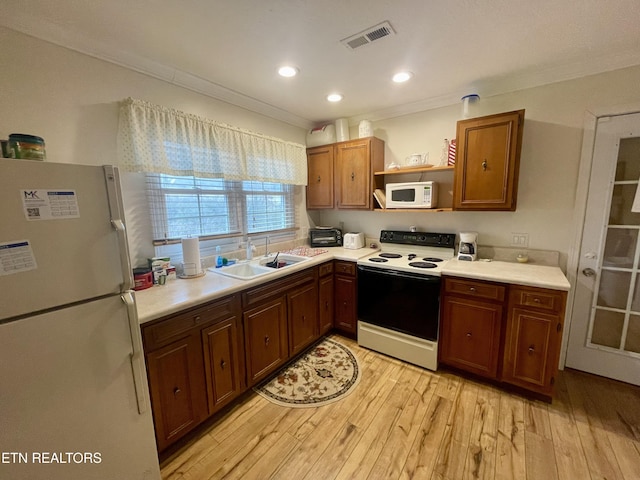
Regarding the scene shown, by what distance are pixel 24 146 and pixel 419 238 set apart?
9.39ft

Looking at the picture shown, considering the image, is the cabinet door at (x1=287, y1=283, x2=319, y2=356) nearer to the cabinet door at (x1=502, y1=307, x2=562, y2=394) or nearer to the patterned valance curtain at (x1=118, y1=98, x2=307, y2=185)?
the patterned valance curtain at (x1=118, y1=98, x2=307, y2=185)

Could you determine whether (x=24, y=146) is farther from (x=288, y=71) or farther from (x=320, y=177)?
(x=320, y=177)

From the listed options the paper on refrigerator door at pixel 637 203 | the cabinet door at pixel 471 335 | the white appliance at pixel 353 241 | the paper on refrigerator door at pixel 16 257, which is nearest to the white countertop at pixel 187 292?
the paper on refrigerator door at pixel 16 257

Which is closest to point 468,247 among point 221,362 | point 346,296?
point 346,296

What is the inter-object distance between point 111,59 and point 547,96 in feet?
10.8

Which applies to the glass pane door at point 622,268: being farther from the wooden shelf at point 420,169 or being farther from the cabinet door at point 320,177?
the cabinet door at point 320,177

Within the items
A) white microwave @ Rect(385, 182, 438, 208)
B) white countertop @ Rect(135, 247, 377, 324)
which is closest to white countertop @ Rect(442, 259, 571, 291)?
white microwave @ Rect(385, 182, 438, 208)

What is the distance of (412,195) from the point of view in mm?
2619

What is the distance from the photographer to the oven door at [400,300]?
222 cm

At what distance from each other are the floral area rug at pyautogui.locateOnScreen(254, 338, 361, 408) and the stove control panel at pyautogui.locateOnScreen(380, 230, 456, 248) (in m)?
1.29

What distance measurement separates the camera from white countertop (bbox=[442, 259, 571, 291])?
1.83m

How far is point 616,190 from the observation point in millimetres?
2037

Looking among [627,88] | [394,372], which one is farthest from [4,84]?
[627,88]

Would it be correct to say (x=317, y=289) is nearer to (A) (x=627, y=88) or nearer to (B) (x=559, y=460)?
(B) (x=559, y=460)
